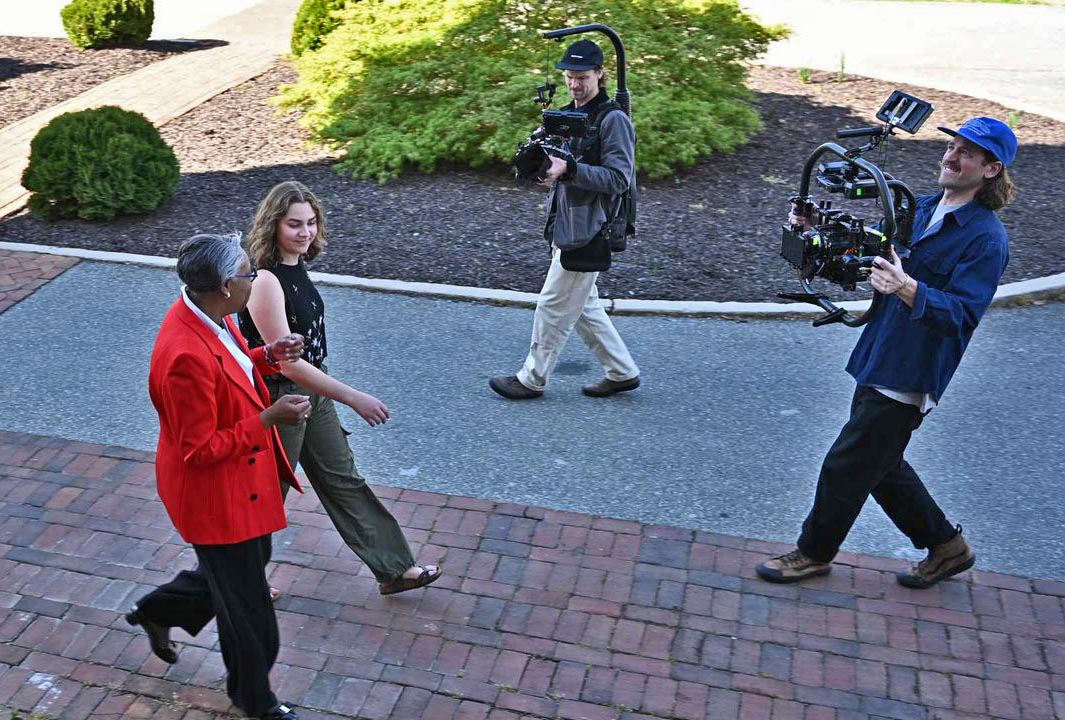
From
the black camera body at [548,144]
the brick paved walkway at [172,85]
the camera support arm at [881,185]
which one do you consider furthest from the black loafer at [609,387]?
the brick paved walkway at [172,85]

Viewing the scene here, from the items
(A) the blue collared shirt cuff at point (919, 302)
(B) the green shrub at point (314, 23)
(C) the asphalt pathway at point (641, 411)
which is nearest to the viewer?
(A) the blue collared shirt cuff at point (919, 302)

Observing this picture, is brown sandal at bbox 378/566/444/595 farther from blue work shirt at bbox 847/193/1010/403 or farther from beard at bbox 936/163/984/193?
beard at bbox 936/163/984/193

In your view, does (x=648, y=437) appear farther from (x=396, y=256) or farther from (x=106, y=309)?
(x=106, y=309)

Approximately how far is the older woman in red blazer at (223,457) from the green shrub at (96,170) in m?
5.64

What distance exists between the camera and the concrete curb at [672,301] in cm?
735

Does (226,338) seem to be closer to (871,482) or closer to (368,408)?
(368,408)

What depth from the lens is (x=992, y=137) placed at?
3930mm

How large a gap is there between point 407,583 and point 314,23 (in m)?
10.2

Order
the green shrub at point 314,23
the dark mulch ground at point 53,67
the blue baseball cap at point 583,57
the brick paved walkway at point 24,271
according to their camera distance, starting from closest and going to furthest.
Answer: the blue baseball cap at point 583,57 → the brick paved walkway at point 24,271 → the dark mulch ground at point 53,67 → the green shrub at point 314,23

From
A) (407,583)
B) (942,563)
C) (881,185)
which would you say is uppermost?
(881,185)

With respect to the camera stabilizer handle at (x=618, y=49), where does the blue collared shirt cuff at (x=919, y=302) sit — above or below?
below

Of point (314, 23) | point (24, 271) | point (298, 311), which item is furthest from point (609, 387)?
point (314, 23)

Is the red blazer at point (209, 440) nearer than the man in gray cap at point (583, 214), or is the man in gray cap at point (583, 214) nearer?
the red blazer at point (209, 440)

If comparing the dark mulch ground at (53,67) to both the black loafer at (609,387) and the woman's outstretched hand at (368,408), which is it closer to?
the black loafer at (609,387)
